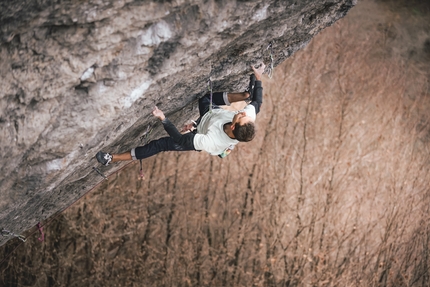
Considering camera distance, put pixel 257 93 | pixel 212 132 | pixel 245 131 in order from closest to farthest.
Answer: pixel 245 131 < pixel 212 132 < pixel 257 93

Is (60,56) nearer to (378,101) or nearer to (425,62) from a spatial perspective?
(378,101)

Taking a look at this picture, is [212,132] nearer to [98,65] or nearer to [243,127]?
[243,127]

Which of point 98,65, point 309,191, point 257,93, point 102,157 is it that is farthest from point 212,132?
point 309,191

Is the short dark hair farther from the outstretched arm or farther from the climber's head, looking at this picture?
the outstretched arm

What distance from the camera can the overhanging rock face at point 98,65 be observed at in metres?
2.28

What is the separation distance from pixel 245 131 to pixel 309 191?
4301 mm

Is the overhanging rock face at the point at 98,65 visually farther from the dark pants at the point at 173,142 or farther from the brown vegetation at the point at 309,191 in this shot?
the brown vegetation at the point at 309,191

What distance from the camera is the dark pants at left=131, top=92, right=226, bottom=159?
3.33 meters

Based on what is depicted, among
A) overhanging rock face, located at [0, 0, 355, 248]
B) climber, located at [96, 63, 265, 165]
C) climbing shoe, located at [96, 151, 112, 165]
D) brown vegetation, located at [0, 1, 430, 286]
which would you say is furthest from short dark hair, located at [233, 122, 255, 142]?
brown vegetation, located at [0, 1, 430, 286]

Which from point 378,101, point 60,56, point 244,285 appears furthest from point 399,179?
point 60,56

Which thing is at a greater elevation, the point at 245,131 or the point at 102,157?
the point at 102,157

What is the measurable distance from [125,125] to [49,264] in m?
5.25

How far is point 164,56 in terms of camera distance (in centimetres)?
275

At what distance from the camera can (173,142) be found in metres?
3.46
